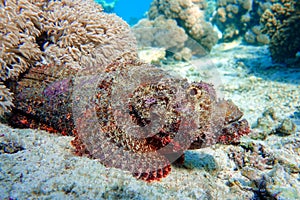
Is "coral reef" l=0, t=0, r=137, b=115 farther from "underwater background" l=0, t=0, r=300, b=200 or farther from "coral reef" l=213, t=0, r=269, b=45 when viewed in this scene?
"coral reef" l=213, t=0, r=269, b=45

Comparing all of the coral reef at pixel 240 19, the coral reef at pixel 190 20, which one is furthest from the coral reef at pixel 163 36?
the coral reef at pixel 240 19

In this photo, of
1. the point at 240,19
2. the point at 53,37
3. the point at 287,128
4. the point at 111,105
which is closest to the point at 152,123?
the point at 111,105

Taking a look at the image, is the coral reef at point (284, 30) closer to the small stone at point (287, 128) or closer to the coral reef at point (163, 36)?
the coral reef at point (163, 36)

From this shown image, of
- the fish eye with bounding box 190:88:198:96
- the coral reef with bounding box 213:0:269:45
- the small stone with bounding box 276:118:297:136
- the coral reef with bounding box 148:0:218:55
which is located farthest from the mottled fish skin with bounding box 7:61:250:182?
the coral reef with bounding box 213:0:269:45

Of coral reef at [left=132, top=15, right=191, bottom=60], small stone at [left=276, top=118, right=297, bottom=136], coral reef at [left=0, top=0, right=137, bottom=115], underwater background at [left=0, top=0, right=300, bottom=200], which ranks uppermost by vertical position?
coral reef at [left=132, top=15, right=191, bottom=60]

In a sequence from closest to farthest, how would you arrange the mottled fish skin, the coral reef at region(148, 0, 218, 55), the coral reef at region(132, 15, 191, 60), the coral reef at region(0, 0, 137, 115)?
the mottled fish skin
the coral reef at region(0, 0, 137, 115)
the coral reef at region(132, 15, 191, 60)
the coral reef at region(148, 0, 218, 55)

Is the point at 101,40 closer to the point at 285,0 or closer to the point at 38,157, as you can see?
the point at 38,157

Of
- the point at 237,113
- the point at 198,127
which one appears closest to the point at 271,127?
the point at 237,113
